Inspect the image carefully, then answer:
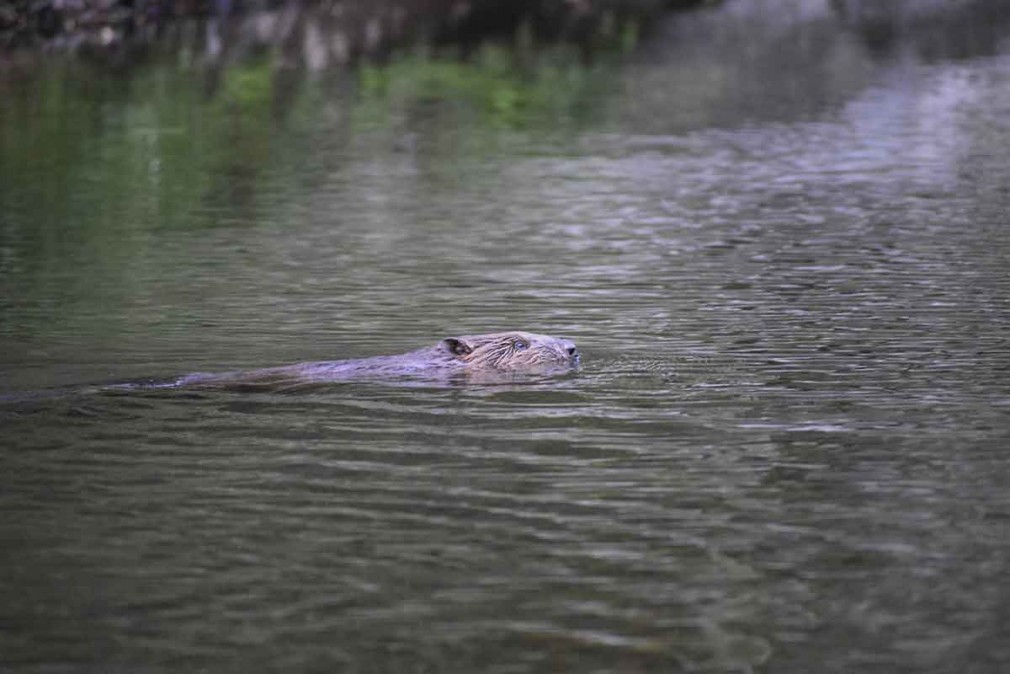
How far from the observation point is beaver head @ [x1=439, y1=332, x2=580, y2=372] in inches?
480

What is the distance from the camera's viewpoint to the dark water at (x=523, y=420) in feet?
23.9

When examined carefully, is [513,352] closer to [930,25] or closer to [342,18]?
[930,25]

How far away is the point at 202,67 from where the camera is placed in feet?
154

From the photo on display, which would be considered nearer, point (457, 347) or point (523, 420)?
point (523, 420)

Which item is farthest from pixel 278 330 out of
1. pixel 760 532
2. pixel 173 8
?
pixel 173 8

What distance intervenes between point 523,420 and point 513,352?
1.54m

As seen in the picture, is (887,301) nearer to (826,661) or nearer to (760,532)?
(760,532)

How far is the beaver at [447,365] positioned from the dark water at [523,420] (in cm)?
20

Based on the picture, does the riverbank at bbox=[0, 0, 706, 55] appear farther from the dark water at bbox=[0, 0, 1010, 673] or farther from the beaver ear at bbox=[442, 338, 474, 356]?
the beaver ear at bbox=[442, 338, 474, 356]

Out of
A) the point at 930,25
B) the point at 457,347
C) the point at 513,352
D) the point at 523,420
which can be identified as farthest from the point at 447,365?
the point at 930,25

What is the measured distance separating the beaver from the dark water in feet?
0.67

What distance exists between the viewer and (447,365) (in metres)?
12.1

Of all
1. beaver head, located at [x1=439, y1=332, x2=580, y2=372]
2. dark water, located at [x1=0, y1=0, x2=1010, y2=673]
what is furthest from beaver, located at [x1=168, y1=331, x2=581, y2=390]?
dark water, located at [x1=0, y1=0, x2=1010, y2=673]

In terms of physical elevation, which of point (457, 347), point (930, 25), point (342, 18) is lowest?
point (930, 25)
